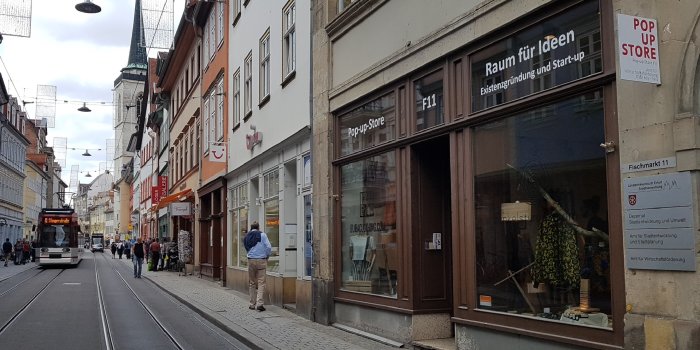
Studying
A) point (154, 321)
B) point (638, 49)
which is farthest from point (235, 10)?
point (638, 49)

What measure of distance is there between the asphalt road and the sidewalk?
9.3 inches

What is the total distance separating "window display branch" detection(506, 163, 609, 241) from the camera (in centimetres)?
619

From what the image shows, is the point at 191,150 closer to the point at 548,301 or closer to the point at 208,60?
the point at 208,60

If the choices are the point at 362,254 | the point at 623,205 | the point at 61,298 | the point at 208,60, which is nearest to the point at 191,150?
the point at 208,60

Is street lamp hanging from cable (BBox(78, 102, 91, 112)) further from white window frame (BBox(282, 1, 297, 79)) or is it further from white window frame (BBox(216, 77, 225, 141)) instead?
white window frame (BBox(282, 1, 297, 79))

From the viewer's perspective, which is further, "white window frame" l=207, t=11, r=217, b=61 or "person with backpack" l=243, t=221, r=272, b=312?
"white window frame" l=207, t=11, r=217, b=61

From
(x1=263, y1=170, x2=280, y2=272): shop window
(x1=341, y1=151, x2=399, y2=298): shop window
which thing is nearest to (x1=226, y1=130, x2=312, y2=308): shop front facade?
(x1=263, y1=170, x2=280, y2=272): shop window

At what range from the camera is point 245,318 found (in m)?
13.1

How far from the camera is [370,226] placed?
1088 centimetres

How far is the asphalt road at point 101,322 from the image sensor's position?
10891 mm

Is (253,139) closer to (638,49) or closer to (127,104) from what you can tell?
(638,49)

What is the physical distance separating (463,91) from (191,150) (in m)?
23.8

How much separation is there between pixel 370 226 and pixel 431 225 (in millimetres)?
1604

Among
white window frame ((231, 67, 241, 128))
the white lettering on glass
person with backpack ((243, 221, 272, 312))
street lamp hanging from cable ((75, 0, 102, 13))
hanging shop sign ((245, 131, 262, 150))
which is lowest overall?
person with backpack ((243, 221, 272, 312))
